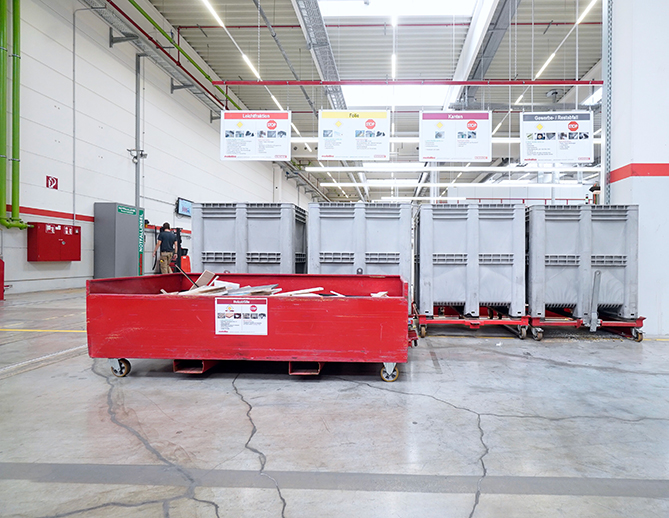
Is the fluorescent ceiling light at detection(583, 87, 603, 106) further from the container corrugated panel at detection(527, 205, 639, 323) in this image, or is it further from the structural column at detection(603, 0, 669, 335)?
the container corrugated panel at detection(527, 205, 639, 323)

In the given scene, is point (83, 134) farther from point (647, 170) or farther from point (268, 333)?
point (647, 170)

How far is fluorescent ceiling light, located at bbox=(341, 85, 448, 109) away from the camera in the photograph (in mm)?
11820

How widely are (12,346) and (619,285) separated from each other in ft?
25.6

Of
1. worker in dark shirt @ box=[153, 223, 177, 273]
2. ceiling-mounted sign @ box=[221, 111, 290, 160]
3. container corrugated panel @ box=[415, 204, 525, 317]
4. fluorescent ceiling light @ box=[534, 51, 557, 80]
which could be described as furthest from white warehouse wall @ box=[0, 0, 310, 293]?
fluorescent ceiling light @ box=[534, 51, 557, 80]

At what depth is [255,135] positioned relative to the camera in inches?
319

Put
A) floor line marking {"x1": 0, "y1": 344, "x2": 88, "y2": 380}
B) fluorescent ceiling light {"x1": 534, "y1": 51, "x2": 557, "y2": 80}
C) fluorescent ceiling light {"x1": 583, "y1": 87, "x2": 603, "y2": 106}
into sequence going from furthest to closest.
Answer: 1. fluorescent ceiling light {"x1": 583, "y1": 87, "x2": 603, "y2": 106}
2. fluorescent ceiling light {"x1": 534, "y1": 51, "x2": 557, "y2": 80}
3. floor line marking {"x1": 0, "y1": 344, "x2": 88, "y2": 380}

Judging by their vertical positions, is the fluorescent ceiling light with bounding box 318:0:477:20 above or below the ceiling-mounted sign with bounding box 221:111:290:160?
above

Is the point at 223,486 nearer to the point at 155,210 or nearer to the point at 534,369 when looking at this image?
the point at 534,369

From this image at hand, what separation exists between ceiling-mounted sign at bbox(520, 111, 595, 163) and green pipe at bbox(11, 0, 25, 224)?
10.7 meters

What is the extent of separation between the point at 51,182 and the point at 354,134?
24.0 feet

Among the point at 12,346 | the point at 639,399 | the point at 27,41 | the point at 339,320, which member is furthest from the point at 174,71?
the point at 639,399

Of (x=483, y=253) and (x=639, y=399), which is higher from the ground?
(x=483, y=253)

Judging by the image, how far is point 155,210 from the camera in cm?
1223

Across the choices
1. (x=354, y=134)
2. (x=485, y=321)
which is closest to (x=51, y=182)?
(x=354, y=134)
